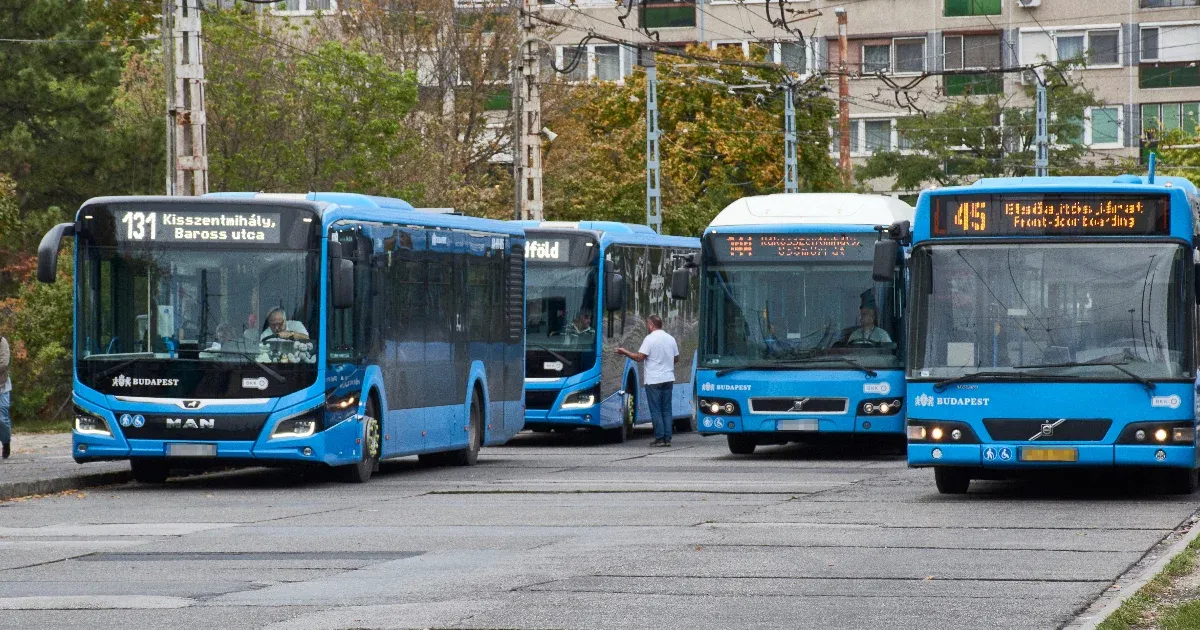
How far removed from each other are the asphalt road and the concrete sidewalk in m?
0.31

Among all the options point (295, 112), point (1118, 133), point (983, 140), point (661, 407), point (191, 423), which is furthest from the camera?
point (1118, 133)

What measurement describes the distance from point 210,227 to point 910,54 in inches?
2467

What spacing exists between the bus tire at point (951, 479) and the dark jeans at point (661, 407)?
32.3 feet

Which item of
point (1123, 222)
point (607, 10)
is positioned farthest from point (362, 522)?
point (607, 10)

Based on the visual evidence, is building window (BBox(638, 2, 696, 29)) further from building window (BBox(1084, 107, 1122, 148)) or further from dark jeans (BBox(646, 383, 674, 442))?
dark jeans (BBox(646, 383, 674, 442))

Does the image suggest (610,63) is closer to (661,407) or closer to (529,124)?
(529,124)

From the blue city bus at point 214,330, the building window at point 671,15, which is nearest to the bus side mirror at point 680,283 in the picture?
the blue city bus at point 214,330

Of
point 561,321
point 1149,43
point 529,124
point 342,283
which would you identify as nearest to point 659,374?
point 561,321

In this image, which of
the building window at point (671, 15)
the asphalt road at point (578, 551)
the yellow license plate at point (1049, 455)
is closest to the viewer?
the asphalt road at point (578, 551)

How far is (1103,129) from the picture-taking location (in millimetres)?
79875

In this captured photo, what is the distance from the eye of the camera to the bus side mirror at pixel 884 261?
1867 cm

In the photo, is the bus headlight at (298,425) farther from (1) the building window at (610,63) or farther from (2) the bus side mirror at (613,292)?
(1) the building window at (610,63)

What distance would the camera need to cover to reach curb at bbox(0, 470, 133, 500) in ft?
63.9

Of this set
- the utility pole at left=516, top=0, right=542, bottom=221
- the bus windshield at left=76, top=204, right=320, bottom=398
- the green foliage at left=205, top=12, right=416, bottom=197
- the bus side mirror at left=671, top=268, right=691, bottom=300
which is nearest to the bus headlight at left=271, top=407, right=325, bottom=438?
the bus windshield at left=76, top=204, right=320, bottom=398
